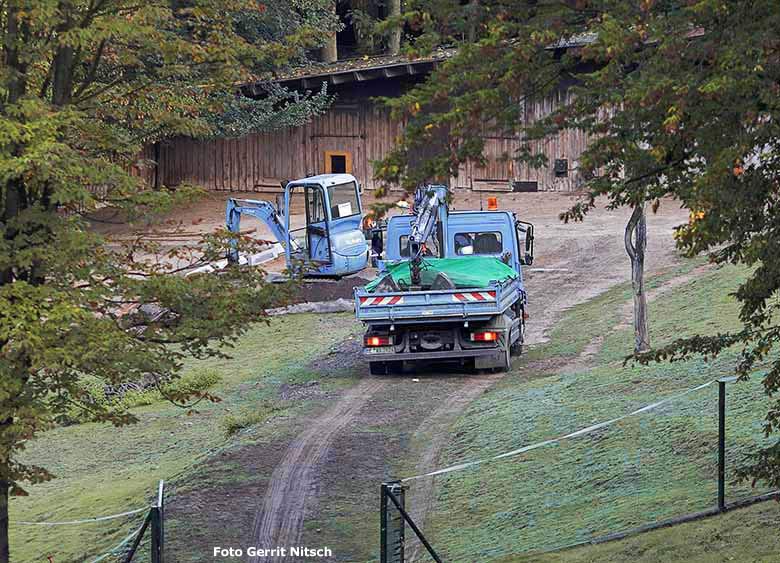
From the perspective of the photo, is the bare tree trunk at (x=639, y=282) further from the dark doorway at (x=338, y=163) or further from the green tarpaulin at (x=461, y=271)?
the dark doorway at (x=338, y=163)

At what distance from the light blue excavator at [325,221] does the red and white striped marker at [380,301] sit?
9416mm

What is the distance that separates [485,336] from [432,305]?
1.15 meters

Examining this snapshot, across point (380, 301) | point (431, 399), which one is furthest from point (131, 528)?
point (380, 301)

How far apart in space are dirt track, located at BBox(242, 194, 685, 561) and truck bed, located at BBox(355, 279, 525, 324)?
1.16 metres

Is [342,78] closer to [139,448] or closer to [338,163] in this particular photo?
[338,163]

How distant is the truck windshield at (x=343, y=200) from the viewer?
31297 mm

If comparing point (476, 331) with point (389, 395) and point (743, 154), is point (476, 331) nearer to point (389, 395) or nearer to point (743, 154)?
point (389, 395)

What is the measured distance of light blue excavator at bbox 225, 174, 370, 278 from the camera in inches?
1220

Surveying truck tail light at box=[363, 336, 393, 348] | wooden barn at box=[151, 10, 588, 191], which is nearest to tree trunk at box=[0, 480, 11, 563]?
truck tail light at box=[363, 336, 393, 348]

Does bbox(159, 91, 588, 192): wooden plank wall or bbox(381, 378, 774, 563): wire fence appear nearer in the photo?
bbox(381, 378, 774, 563): wire fence

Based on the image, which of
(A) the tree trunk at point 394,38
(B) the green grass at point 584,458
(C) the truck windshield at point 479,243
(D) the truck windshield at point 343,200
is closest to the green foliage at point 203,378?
(C) the truck windshield at point 479,243

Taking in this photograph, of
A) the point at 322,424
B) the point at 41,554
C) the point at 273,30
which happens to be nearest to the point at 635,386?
the point at 322,424

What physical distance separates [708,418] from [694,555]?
4.59 m

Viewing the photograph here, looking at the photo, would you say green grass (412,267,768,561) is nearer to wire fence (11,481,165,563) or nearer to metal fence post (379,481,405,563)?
metal fence post (379,481,405,563)
